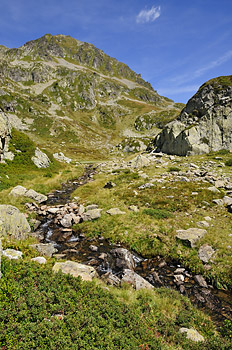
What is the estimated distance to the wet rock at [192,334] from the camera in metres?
5.72

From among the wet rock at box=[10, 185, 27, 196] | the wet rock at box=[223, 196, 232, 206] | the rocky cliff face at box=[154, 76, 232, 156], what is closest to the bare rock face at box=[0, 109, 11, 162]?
the wet rock at box=[10, 185, 27, 196]

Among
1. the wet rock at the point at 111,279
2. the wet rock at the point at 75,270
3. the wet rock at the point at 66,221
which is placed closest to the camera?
the wet rock at the point at 75,270

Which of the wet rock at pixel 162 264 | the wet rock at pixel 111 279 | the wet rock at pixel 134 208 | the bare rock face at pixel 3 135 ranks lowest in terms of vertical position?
the wet rock at pixel 162 264

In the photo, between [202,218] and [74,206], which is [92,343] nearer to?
[202,218]

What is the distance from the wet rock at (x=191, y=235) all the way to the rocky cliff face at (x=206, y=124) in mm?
30656

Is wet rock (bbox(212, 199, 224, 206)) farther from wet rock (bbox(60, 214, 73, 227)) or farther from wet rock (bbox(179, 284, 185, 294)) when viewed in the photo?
wet rock (bbox(60, 214, 73, 227))

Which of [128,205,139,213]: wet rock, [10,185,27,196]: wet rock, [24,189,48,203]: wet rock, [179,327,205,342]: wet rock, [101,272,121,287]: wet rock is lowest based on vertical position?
[179,327,205,342]: wet rock

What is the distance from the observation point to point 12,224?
11586 millimetres

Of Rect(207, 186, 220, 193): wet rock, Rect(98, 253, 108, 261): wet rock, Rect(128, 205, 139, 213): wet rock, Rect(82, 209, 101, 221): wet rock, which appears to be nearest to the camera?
Rect(98, 253, 108, 261): wet rock

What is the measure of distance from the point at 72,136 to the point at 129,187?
89.8 metres

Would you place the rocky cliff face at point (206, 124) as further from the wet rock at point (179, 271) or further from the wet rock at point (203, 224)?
the wet rock at point (179, 271)

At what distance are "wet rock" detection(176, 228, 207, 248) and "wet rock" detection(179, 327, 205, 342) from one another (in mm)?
5849

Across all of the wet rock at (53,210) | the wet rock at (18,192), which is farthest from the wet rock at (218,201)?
the wet rock at (18,192)

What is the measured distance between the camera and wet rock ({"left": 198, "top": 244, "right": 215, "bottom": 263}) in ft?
33.7
